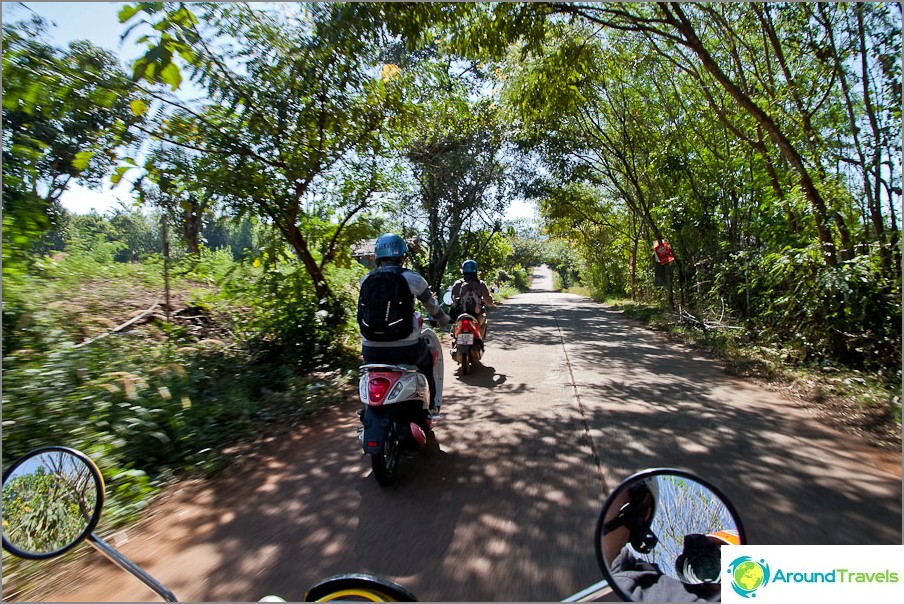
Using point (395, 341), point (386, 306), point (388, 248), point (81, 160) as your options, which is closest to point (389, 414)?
point (395, 341)

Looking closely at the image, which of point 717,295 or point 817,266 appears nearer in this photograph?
point 817,266

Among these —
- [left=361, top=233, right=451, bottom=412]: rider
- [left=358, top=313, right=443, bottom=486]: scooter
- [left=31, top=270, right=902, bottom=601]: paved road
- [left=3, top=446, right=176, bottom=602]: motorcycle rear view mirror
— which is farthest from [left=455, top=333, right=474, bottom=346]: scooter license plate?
[left=3, top=446, right=176, bottom=602]: motorcycle rear view mirror

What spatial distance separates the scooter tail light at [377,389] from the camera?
148 inches

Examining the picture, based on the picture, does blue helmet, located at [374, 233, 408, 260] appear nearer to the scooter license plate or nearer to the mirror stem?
the mirror stem

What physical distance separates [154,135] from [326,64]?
7.84 ft

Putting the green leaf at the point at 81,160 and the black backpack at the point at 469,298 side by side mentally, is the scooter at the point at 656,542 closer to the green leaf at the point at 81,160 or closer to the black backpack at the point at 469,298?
the green leaf at the point at 81,160

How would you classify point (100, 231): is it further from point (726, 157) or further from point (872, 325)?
point (726, 157)

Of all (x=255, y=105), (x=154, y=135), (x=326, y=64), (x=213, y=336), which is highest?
(x=326, y=64)

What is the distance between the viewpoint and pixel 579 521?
310 cm

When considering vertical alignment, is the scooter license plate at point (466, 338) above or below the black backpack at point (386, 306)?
below

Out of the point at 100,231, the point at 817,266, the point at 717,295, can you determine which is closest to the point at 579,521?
the point at 817,266

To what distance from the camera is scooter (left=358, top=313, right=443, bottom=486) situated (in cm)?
364

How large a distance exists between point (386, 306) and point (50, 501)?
2322mm

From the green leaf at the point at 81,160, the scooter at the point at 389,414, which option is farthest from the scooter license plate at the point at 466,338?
the green leaf at the point at 81,160
